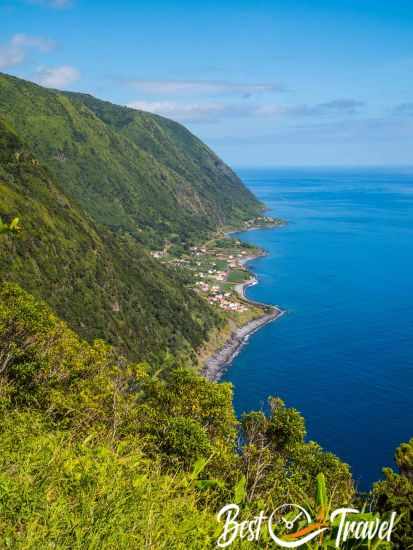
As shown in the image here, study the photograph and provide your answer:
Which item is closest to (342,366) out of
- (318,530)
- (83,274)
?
(83,274)

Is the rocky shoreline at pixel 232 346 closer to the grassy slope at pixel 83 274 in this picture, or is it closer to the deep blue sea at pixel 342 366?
the deep blue sea at pixel 342 366

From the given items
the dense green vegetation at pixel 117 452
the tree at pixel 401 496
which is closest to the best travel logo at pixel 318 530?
the dense green vegetation at pixel 117 452

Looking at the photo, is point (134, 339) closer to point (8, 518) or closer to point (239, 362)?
point (239, 362)

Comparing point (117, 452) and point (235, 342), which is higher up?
point (117, 452)

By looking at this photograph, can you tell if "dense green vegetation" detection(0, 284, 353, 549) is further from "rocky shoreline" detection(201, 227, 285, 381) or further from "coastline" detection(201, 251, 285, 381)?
"rocky shoreline" detection(201, 227, 285, 381)

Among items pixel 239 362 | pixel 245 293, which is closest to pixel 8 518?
pixel 239 362

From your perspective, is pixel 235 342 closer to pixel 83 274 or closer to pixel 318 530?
pixel 83 274
